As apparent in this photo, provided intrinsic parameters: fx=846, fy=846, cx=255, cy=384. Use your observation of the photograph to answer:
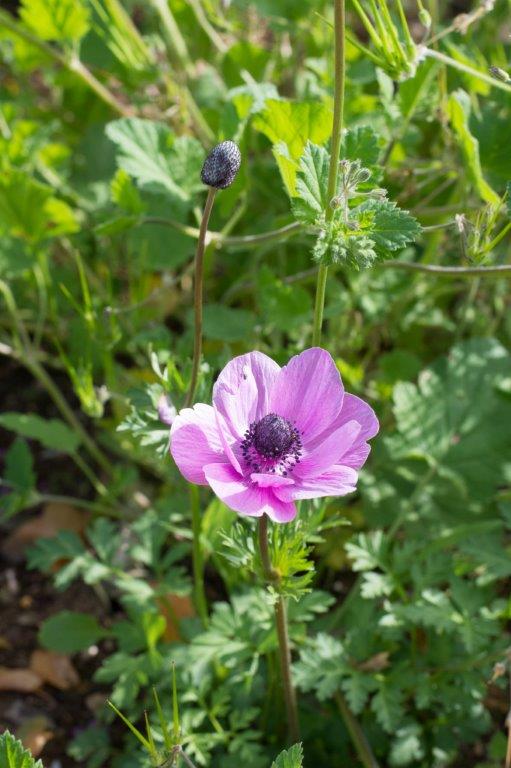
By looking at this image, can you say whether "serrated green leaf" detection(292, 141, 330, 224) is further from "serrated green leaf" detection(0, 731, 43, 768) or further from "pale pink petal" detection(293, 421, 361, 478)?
"serrated green leaf" detection(0, 731, 43, 768)

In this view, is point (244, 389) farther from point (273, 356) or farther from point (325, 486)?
point (273, 356)

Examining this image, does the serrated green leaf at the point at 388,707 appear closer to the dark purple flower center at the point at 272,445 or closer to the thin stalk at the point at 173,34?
the dark purple flower center at the point at 272,445

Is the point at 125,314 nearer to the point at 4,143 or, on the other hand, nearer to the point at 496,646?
the point at 4,143

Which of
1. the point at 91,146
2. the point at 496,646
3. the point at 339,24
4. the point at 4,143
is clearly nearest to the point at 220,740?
the point at 496,646

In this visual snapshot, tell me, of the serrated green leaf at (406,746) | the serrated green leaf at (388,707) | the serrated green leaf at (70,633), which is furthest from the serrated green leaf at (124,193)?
the serrated green leaf at (406,746)

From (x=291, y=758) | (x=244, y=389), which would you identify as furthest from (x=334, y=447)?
(x=291, y=758)
